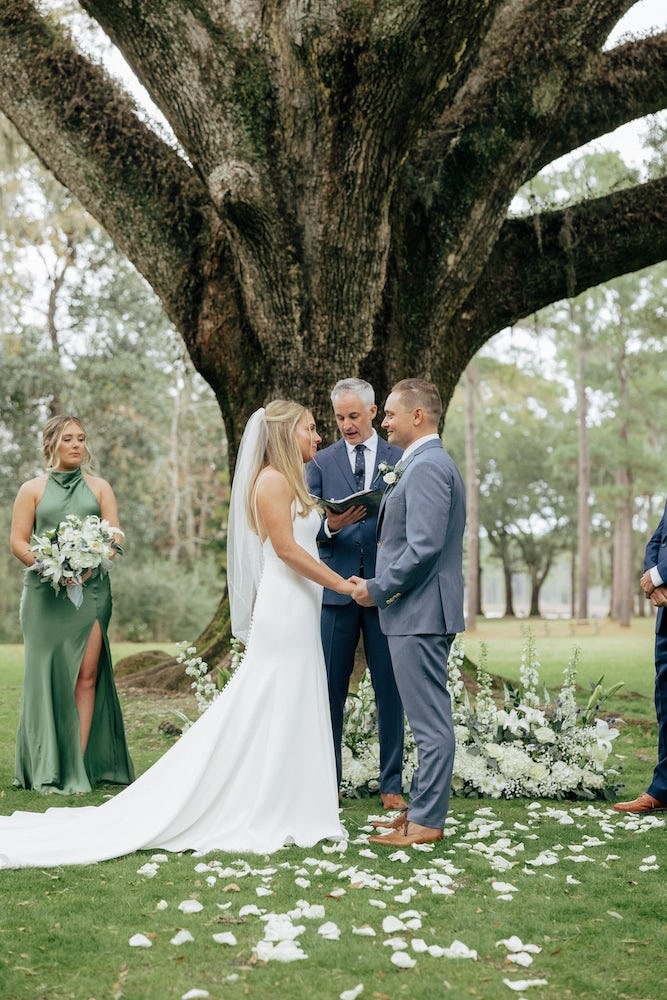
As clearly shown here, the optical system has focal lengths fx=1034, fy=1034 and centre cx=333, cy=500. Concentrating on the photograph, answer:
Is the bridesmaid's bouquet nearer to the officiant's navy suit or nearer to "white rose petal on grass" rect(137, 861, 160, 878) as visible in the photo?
the officiant's navy suit

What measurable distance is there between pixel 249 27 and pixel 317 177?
1243 mm

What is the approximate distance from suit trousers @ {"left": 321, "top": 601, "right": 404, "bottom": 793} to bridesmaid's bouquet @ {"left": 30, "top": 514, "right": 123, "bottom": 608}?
64.0 inches

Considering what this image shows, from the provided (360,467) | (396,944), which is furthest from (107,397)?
(396,944)

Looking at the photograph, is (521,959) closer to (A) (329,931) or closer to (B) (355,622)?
(A) (329,931)

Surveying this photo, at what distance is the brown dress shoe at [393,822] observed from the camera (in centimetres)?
539

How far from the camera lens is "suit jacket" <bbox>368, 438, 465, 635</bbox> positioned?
→ 198 inches

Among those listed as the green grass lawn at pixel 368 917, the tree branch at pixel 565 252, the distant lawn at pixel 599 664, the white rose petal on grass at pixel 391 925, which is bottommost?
the green grass lawn at pixel 368 917

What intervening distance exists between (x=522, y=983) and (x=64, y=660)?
4.28m

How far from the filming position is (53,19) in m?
9.19

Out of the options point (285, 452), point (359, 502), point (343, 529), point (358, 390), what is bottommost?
point (343, 529)

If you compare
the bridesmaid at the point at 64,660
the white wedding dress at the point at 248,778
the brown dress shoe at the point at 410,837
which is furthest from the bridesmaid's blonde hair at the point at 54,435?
the brown dress shoe at the point at 410,837

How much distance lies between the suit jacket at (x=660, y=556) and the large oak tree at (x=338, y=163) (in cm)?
339

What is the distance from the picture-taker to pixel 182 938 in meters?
3.61

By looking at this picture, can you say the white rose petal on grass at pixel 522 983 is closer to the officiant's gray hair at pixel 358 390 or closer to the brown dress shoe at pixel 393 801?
the brown dress shoe at pixel 393 801
